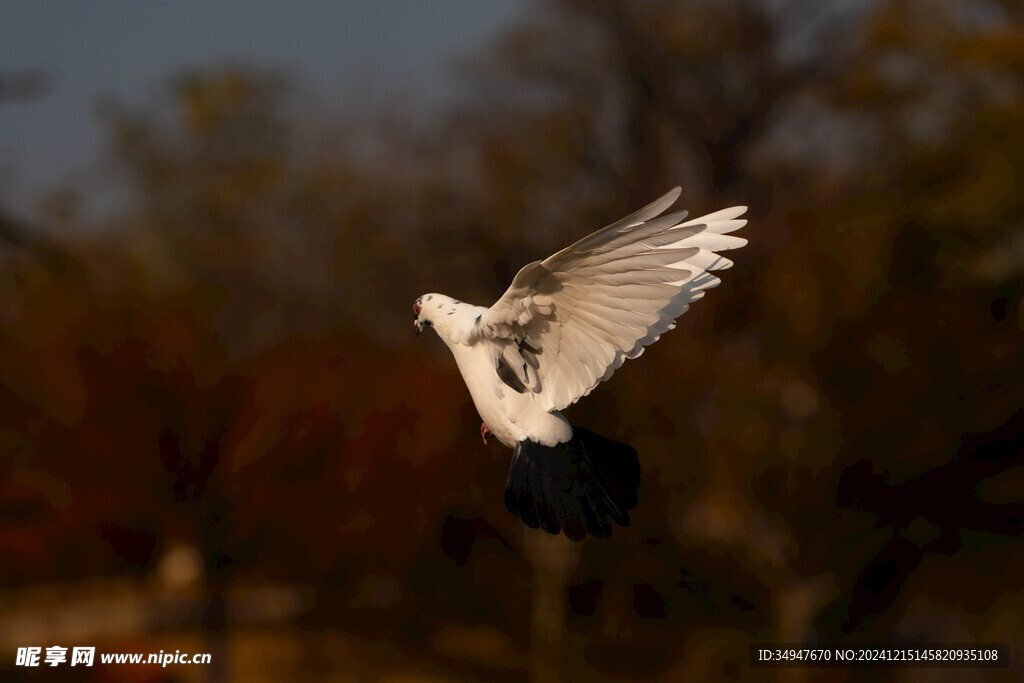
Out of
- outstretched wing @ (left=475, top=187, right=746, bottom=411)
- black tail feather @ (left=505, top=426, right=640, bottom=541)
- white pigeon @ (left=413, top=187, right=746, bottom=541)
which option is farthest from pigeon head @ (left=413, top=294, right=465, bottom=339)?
black tail feather @ (left=505, top=426, right=640, bottom=541)

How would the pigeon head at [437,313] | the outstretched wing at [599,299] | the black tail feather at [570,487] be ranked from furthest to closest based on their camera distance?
1. the pigeon head at [437,313]
2. the black tail feather at [570,487]
3. the outstretched wing at [599,299]

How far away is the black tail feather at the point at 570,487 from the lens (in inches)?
90.2

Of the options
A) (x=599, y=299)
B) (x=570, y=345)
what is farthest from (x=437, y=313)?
(x=599, y=299)

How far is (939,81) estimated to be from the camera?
8156 mm

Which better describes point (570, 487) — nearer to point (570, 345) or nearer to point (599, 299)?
point (570, 345)

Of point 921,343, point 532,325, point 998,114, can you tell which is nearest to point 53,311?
point 532,325

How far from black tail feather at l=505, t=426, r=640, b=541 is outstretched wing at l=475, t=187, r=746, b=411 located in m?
0.14

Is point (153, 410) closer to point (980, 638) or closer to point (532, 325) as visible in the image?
point (532, 325)

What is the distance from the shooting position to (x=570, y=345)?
2273 mm

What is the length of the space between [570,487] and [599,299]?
502 millimetres

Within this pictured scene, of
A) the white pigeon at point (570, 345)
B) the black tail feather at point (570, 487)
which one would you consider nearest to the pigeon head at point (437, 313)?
the white pigeon at point (570, 345)

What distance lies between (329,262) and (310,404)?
57.6 inches

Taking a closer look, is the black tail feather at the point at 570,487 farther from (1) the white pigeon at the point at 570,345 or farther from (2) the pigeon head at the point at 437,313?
(2) the pigeon head at the point at 437,313

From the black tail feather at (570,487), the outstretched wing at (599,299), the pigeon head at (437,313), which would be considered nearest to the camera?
the outstretched wing at (599,299)
